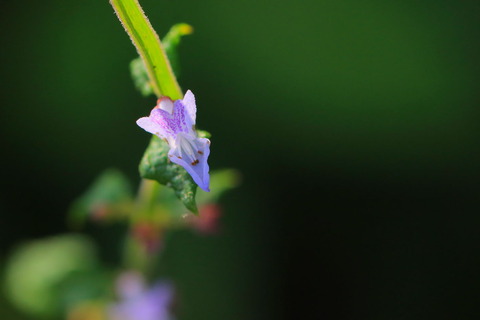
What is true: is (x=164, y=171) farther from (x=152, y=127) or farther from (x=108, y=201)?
(x=108, y=201)

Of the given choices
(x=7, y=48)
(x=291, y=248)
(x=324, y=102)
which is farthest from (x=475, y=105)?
(x=7, y=48)

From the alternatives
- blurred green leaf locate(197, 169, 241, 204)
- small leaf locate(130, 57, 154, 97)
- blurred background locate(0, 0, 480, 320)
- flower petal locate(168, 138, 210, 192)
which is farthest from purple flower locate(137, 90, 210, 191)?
blurred background locate(0, 0, 480, 320)

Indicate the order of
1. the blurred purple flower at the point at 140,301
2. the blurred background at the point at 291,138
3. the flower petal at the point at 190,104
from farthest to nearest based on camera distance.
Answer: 1. the blurred background at the point at 291,138
2. the blurred purple flower at the point at 140,301
3. the flower petal at the point at 190,104

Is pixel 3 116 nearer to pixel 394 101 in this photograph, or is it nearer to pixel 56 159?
pixel 56 159

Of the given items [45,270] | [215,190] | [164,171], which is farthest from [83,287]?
[164,171]

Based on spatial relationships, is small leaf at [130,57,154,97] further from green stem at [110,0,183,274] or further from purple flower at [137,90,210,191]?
purple flower at [137,90,210,191]

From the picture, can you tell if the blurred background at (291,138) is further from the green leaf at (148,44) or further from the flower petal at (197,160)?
the flower petal at (197,160)

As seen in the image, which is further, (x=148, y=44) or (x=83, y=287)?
(x=83, y=287)

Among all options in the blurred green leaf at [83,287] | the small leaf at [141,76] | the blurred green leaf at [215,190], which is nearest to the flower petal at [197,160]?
the small leaf at [141,76]
